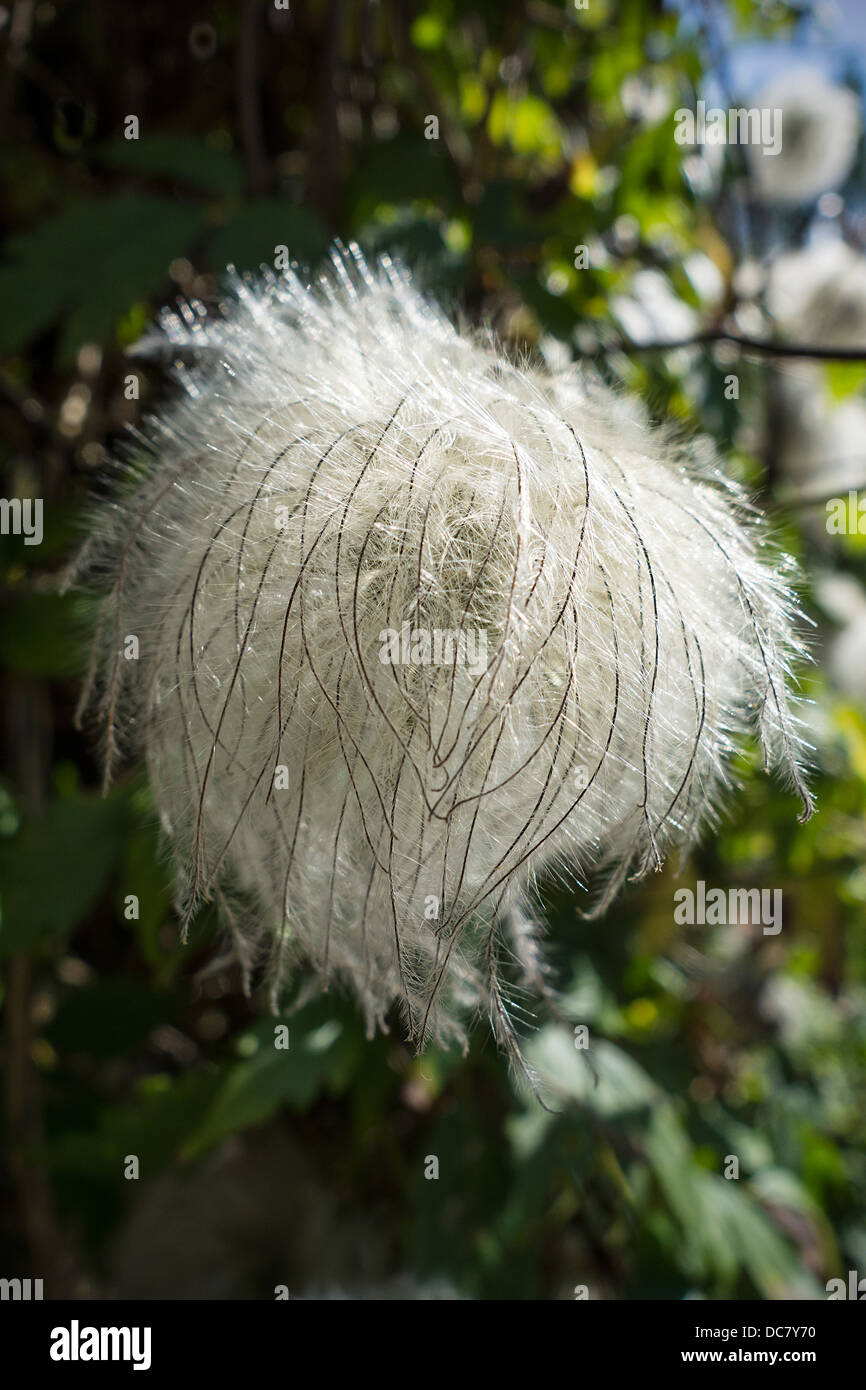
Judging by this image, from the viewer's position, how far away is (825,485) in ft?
7.34

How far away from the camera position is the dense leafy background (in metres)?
1.11

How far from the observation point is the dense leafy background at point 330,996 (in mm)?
1110

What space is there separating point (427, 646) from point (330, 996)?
23.4 inches

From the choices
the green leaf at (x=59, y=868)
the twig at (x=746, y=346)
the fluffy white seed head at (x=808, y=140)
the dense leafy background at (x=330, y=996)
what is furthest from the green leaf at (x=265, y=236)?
the fluffy white seed head at (x=808, y=140)

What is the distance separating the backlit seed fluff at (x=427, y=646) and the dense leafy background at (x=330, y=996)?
9.6 inches

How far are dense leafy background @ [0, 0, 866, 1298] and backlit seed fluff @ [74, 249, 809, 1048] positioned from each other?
0.24 meters

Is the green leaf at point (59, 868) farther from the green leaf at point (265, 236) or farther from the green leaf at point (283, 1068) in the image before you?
the green leaf at point (265, 236)

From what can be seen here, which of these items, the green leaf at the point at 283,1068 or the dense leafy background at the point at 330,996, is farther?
the dense leafy background at the point at 330,996

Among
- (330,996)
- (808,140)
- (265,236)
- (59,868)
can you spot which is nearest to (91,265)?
(265,236)

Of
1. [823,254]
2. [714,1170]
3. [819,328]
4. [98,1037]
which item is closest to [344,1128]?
[98,1037]

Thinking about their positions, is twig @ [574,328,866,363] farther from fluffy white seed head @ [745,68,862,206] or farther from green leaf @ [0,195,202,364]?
fluffy white seed head @ [745,68,862,206]

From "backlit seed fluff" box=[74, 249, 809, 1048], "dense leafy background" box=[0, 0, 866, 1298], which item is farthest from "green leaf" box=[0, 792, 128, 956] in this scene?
"backlit seed fluff" box=[74, 249, 809, 1048]

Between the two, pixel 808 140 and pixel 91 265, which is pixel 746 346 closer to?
pixel 91 265
